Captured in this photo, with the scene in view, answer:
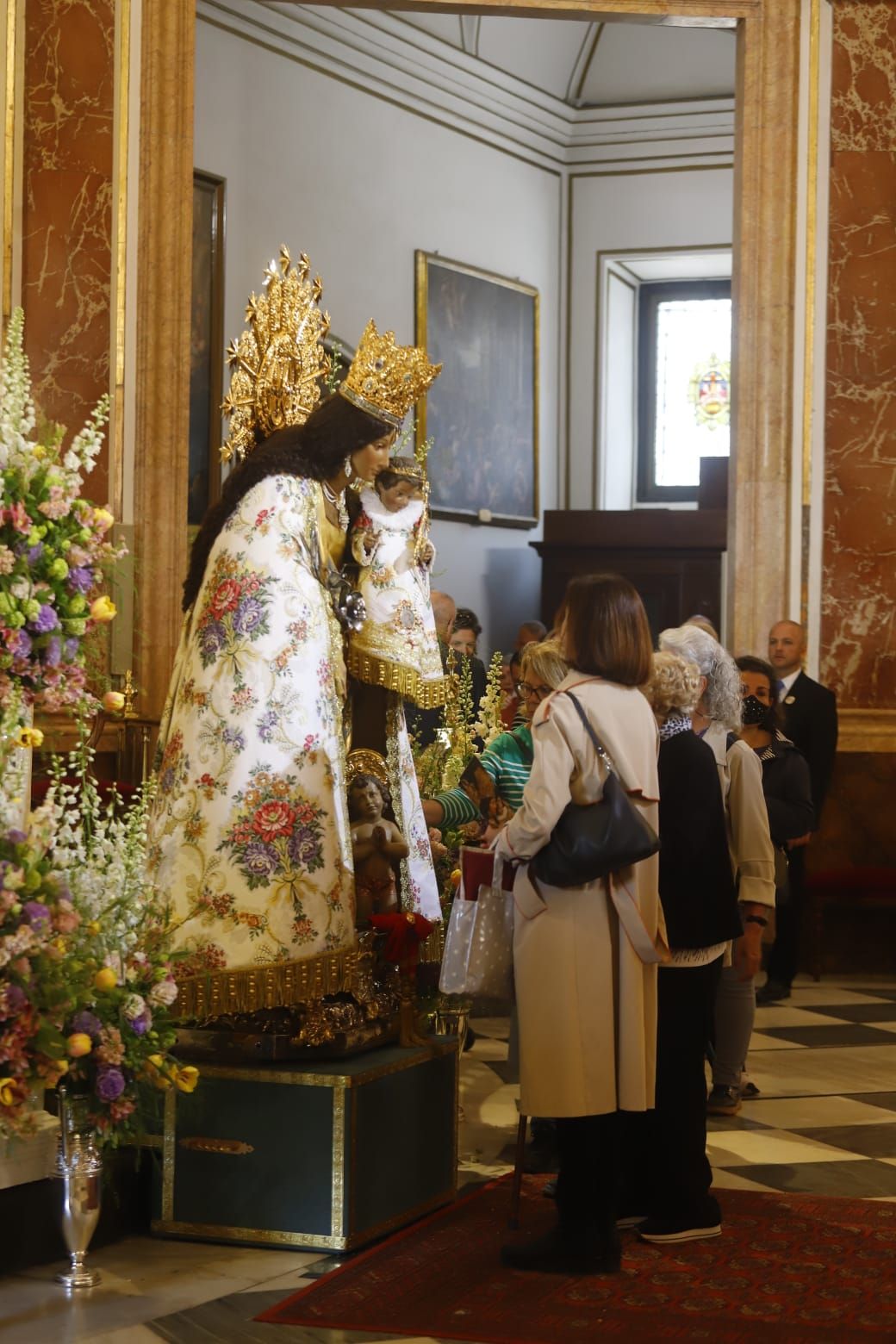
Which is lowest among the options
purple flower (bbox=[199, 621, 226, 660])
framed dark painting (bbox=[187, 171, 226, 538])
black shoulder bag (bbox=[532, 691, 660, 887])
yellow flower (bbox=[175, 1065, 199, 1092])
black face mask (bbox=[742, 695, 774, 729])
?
yellow flower (bbox=[175, 1065, 199, 1092])

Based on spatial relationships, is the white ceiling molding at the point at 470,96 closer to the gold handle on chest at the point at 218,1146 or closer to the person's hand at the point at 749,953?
the person's hand at the point at 749,953

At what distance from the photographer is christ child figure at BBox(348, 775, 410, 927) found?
5.02m

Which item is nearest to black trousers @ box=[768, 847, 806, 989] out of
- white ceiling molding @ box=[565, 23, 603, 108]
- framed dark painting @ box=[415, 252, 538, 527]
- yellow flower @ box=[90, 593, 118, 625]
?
yellow flower @ box=[90, 593, 118, 625]

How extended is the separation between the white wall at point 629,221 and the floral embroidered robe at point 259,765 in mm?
11969

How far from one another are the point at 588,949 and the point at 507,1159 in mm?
1591

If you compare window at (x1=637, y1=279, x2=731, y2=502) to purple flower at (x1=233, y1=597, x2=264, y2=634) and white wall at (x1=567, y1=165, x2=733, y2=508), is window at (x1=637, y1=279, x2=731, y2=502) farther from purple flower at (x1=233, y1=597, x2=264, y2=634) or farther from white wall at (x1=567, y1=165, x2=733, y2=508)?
purple flower at (x1=233, y1=597, x2=264, y2=634)

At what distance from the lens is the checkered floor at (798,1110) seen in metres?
5.70

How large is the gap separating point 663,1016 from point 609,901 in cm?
55

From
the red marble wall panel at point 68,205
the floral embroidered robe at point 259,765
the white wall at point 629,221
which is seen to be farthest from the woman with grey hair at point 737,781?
the white wall at point 629,221

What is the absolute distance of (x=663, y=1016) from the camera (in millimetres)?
4902

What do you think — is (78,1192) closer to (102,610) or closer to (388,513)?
(102,610)

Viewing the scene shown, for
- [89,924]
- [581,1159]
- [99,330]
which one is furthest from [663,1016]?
[99,330]

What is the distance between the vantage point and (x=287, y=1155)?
4.73 meters

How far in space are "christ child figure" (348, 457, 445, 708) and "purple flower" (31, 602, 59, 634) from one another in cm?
111
